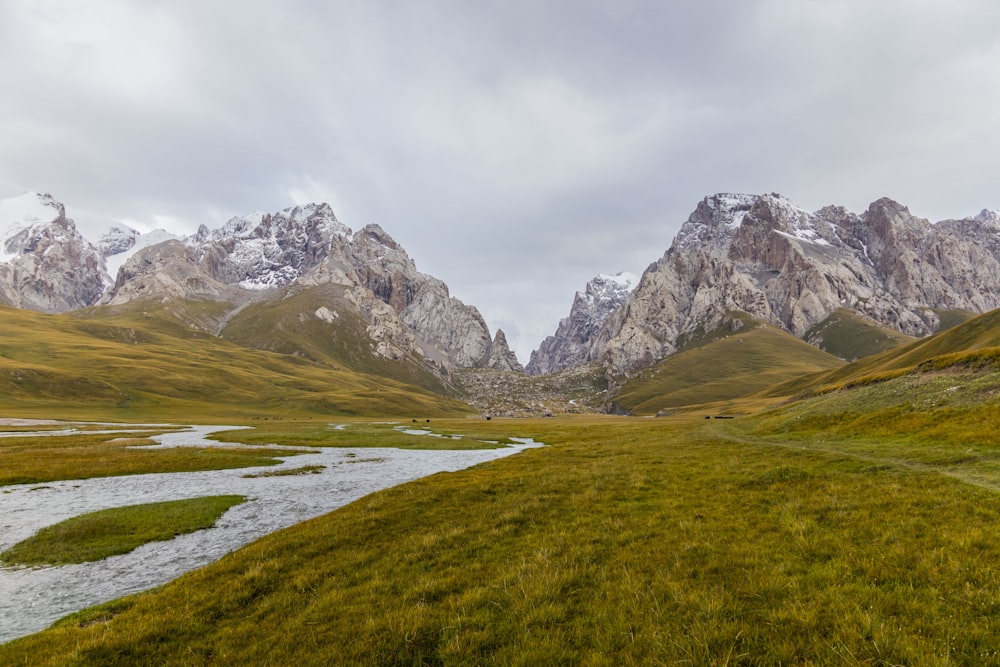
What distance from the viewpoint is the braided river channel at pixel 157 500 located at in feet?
54.2

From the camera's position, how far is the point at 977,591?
9.23 meters


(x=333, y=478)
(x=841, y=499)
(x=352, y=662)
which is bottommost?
(x=333, y=478)

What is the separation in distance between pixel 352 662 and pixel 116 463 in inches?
2109

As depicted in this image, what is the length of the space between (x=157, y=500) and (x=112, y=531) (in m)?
8.50

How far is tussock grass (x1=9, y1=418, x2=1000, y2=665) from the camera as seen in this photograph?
29.0 ft

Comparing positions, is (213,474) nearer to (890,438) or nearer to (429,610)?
(429,610)

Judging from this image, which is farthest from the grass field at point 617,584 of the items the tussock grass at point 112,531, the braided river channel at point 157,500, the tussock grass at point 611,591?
the tussock grass at point 112,531

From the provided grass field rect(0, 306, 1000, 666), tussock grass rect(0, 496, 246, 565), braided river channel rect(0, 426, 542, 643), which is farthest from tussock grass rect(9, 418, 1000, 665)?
tussock grass rect(0, 496, 246, 565)

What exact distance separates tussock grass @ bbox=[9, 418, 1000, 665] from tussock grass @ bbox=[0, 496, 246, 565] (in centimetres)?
877

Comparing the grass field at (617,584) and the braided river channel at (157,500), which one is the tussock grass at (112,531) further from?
the grass field at (617,584)

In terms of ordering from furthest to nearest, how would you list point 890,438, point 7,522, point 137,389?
1. point 137,389
2. point 890,438
3. point 7,522

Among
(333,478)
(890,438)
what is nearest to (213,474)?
(333,478)

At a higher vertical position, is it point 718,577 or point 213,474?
point 718,577

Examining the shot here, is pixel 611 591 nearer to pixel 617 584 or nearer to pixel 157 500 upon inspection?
pixel 617 584
